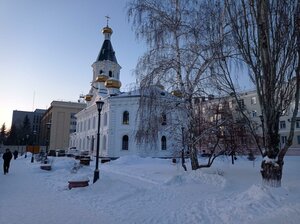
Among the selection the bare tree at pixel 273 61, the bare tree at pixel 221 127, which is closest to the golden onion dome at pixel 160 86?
the bare tree at pixel 221 127

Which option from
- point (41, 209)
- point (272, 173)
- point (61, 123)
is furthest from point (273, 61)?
point (61, 123)

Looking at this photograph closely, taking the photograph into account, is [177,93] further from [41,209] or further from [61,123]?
[61,123]

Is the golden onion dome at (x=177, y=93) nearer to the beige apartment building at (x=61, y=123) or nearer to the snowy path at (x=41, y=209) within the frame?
the snowy path at (x=41, y=209)

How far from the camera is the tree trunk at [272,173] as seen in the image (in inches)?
320

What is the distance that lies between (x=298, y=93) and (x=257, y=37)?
2.28 meters

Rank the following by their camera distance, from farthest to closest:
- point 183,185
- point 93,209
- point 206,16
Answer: point 206,16
point 183,185
point 93,209

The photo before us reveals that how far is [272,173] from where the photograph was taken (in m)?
8.14

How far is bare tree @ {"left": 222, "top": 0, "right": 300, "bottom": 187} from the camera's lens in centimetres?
Result: 833

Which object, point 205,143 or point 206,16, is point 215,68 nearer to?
point 206,16

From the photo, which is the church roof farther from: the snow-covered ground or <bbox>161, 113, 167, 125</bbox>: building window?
the snow-covered ground

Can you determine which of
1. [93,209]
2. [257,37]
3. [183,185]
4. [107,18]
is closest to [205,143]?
[183,185]

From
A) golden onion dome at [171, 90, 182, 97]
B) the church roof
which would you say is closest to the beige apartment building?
the church roof

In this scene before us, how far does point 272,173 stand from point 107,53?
46532mm

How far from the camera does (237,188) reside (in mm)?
10219
